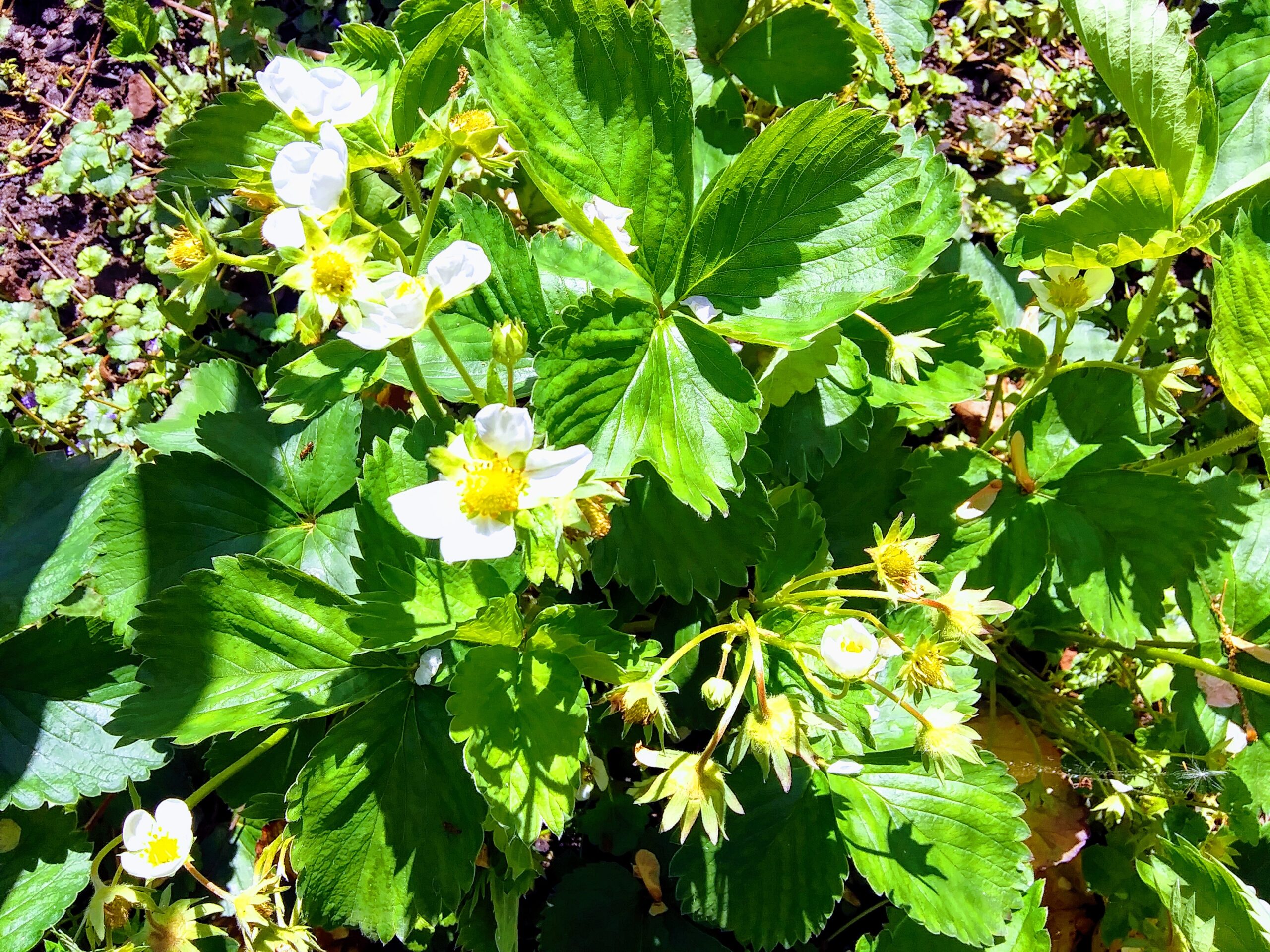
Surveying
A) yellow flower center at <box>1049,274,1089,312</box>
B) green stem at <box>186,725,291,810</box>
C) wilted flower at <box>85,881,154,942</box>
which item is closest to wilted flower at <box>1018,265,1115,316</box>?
yellow flower center at <box>1049,274,1089,312</box>

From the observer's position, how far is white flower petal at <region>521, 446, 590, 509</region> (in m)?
1.19

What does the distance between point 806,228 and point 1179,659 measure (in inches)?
49.9

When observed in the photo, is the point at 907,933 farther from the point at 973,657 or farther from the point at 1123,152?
the point at 1123,152

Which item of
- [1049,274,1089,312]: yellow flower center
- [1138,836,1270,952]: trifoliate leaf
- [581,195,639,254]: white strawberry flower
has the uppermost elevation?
[581,195,639,254]: white strawberry flower

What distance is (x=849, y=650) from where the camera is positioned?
4.40ft

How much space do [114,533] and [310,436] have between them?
469 mm

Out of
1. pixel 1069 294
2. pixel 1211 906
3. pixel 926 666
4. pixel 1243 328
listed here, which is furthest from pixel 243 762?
pixel 1243 328

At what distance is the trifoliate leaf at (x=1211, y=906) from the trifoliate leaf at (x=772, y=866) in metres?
0.71

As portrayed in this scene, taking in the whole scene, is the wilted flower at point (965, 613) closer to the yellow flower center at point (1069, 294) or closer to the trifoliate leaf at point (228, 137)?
the yellow flower center at point (1069, 294)

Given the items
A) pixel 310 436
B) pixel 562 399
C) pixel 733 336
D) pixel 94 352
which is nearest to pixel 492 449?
pixel 562 399

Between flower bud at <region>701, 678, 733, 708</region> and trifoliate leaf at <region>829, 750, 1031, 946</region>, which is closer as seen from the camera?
flower bud at <region>701, 678, 733, 708</region>

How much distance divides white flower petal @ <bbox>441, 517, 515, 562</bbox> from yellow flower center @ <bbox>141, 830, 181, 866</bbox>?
2.65 feet

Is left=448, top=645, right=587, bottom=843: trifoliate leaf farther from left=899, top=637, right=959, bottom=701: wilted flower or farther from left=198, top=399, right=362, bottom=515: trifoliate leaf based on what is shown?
left=198, top=399, right=362, bottom=515: trifoliate leaf

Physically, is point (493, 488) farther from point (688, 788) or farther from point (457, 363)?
point (688, 788)
